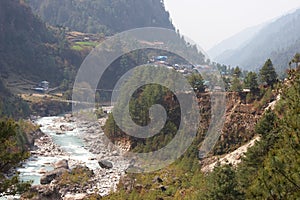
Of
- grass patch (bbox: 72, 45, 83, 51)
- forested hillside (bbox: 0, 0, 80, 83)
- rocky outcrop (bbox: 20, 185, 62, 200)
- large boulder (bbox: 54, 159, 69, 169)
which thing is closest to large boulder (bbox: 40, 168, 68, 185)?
large boulder (bbox: 54, 159, 69, 169)

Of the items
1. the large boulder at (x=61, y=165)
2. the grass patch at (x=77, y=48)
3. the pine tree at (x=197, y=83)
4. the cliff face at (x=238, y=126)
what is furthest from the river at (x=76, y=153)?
the grass patch at (x=77, y=48)

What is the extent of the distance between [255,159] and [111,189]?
37.5 feet

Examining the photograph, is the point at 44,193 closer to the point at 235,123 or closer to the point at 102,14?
the point at 235,123

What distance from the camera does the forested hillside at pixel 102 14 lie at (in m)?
122

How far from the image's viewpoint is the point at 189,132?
2656cm

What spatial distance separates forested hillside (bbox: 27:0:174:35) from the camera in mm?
121575

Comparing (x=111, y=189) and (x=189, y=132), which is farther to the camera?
(x=189, y=132)

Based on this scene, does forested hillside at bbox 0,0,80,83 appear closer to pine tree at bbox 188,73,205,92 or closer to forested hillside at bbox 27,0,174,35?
forested hillside at bbox 27,0,174,35

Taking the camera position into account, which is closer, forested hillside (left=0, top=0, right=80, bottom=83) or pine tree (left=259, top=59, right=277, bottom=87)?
pine tree (left=259, top=59, right=277, bottom=87)

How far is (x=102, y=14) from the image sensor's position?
138 metres

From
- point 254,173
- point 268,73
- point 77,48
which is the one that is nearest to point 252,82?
point 268,73

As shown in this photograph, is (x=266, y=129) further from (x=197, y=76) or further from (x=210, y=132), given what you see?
(x=197, y=76)

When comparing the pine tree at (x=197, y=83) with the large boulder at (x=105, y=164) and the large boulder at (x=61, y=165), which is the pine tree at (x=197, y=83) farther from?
the large boulder at (x=61, y=165)

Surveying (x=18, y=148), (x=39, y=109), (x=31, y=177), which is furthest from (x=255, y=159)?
(x=39, y=109)
